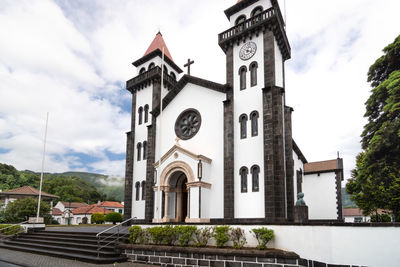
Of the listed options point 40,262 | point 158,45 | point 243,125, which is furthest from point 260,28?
point 40,262

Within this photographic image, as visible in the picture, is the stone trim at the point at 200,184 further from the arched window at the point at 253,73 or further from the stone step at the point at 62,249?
the arched window at the point at 253,73

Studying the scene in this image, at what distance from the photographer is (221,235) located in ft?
39.9

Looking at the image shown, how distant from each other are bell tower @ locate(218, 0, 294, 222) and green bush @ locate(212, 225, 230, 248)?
437 cm

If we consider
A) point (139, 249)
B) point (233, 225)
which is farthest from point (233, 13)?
point (139, 249)

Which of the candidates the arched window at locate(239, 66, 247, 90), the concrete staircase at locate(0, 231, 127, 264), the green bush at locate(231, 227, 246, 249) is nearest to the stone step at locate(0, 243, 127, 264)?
the concrete staircase at locate(0, 231, 127, 264)

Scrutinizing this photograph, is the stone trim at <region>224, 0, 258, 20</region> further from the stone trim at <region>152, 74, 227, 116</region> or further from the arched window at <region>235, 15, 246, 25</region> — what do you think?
the stone trim at <region>152, 74, 227, 116</region>

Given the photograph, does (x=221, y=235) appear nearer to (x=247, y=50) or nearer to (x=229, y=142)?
(x=229, y=142)

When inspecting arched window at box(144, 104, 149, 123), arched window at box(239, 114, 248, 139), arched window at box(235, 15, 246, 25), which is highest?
arched window at box(235, 15, 246, 25)

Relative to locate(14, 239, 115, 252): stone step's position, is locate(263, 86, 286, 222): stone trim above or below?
above

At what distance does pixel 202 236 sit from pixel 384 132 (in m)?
13.5

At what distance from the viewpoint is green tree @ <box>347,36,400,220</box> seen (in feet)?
58.1

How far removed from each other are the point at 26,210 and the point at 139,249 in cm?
2289

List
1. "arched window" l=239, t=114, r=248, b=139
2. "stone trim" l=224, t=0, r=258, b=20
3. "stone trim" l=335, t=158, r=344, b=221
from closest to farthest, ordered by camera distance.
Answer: "arched window" l=239, t=114, r=248, b=139 < "stone trim" l=224, t=0, r=258, b=20 < "stone trim" l=335, t=158, r=344, b=221

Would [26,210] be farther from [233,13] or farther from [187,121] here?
[233,13]
